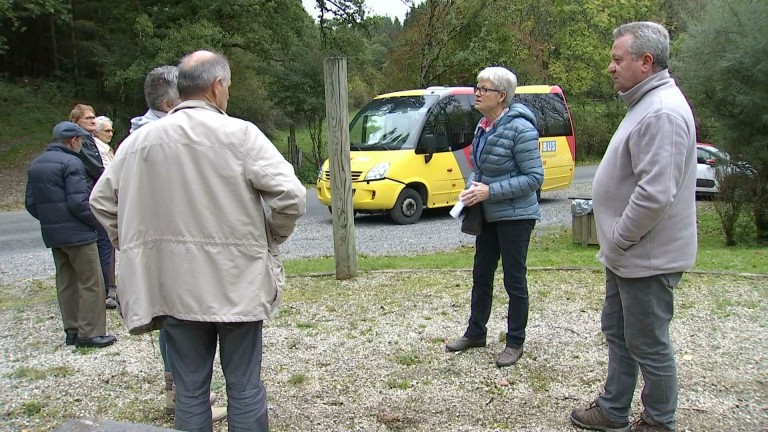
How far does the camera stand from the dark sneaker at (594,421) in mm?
A: 3242

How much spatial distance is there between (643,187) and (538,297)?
3232 millimetres

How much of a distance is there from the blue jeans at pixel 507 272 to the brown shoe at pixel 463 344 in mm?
30

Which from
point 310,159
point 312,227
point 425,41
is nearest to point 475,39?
point 425,41

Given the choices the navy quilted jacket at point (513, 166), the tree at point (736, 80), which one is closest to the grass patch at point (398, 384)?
the navy quilted jacket at point (513, 166)

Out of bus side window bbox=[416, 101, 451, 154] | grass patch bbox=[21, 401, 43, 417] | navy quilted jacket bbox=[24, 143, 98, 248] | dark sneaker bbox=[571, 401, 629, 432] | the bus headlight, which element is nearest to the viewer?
dark sneaker bbox=[571, 401, 629, 432]

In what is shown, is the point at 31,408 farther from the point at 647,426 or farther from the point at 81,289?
the point at 647,426

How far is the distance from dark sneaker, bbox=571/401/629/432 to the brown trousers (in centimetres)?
352

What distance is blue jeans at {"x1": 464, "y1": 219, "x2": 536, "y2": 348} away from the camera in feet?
13.1

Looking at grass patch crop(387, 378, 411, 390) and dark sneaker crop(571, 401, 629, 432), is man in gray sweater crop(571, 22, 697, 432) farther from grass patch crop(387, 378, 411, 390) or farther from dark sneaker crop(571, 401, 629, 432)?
grass patch crop(387, 378, 411, 390)

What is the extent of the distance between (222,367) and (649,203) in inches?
76.6

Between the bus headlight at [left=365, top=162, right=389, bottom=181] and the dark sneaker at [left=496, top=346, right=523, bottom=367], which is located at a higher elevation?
the bus headlight at [left=365, top=162, right=389, bottom=181]

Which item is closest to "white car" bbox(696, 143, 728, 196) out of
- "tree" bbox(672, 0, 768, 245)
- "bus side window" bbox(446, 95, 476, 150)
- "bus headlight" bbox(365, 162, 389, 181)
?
"tree" bbox(672, 0, 768, 245)

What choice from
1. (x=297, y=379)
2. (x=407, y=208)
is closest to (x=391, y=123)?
(x=407, y=208)

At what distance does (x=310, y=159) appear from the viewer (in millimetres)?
22188
